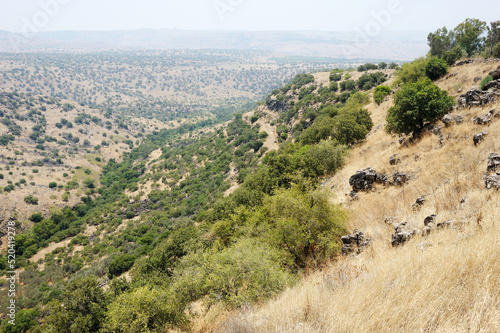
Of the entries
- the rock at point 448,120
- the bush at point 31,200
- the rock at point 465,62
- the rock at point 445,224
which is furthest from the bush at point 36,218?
the rock at point 465,62

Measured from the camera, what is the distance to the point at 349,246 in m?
12.7

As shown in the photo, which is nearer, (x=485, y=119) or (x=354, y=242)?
(x=354, y=242)

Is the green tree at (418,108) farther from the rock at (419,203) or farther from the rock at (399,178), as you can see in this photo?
the rock at (419,203)

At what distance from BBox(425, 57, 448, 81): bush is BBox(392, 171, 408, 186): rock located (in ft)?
122

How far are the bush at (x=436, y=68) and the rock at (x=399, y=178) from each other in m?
37.2

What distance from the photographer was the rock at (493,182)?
9.56m

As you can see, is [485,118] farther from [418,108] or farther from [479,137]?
[418,108]

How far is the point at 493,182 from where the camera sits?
32.1 feet

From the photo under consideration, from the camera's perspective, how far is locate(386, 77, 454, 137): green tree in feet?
75.9

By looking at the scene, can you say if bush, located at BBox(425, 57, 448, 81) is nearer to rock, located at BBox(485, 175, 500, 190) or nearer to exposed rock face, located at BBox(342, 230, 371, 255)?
rock, located at BBox(485, 175, 500, 190)

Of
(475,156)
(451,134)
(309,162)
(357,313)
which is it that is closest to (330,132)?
(309,162)

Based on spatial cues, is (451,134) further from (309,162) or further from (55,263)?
(55,263)

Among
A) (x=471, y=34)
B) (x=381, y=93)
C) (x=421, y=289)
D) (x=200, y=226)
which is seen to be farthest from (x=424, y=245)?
(x=471, y=34)

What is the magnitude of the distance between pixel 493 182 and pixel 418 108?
1622 cm
